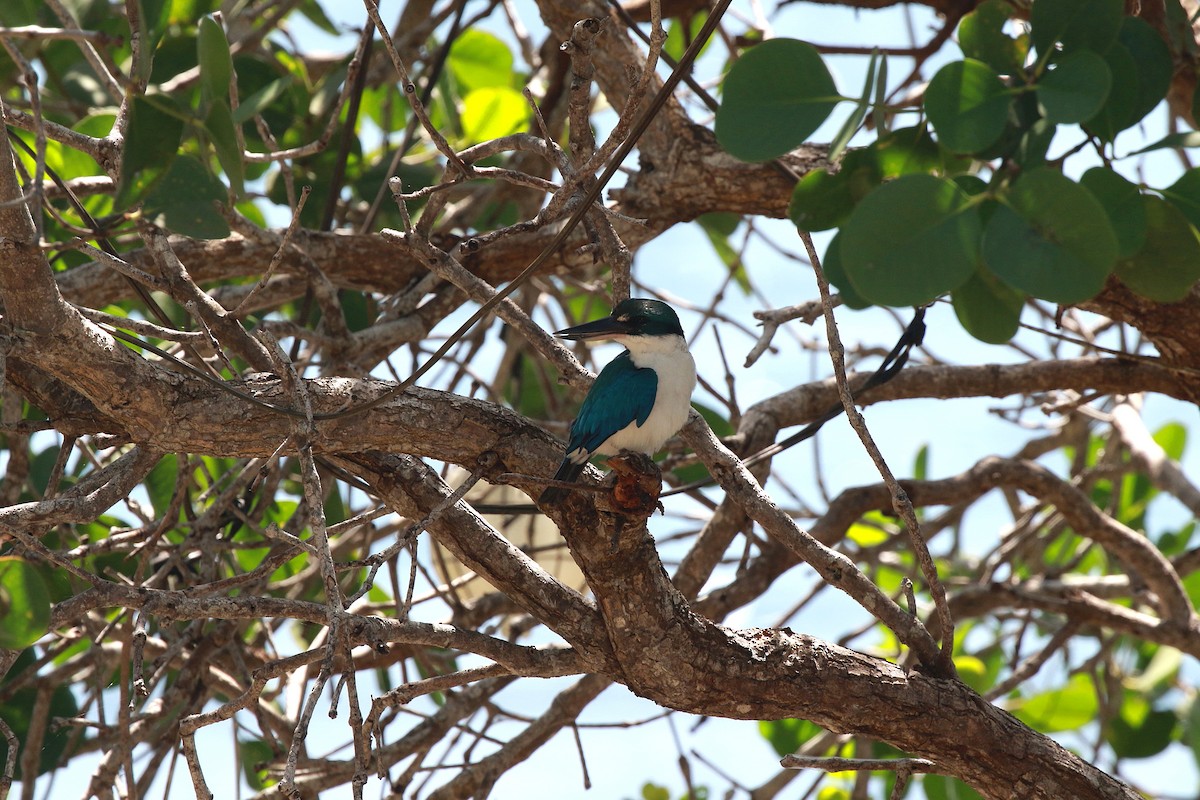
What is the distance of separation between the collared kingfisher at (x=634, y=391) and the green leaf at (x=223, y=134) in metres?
0.84

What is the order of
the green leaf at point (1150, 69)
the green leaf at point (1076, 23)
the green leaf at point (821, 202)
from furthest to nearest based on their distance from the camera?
1. the green leaf at point (821, 202)
2. the green leaf at point (1150, 69)
3. the green leaf at point (1076, 23)

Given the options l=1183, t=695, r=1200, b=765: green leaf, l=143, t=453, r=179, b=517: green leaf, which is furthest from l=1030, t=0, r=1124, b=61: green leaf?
l=143, t=453, r=179, b=517: green leaf

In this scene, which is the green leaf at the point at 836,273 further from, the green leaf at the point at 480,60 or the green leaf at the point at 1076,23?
the green leaf at the point at 480,60

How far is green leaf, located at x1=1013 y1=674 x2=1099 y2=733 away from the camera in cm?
443

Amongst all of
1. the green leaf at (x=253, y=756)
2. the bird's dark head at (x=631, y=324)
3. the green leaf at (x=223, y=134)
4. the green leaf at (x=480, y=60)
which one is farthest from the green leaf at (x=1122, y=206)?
the green leaf at (x=480, y=60)

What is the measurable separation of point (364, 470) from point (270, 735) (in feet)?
3.42

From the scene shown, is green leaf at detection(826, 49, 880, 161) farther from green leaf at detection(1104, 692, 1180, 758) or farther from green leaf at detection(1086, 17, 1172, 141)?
green leaf at detection(1104, 692, 1180, 758)

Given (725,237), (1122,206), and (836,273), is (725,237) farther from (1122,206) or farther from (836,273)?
(1122,206)

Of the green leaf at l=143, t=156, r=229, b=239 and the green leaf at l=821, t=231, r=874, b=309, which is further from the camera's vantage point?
the green leaf at l=821, t=231, r=874, b=309

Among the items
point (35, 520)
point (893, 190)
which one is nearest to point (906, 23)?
point (893, 190)

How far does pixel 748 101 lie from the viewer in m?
1.96

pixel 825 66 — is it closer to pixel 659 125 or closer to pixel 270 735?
pixel 659 125

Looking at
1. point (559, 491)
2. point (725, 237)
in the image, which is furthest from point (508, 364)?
point (559, 491)

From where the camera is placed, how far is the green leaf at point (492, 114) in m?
4.48
